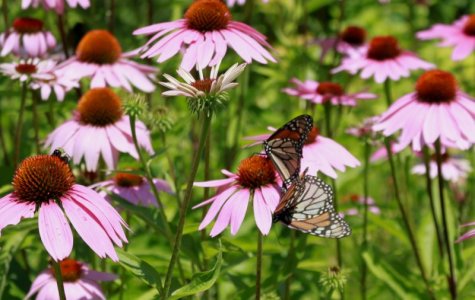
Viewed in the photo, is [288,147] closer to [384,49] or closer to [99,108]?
[99,108]

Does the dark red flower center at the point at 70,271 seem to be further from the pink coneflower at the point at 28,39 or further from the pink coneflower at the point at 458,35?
the pink coneflower at the point at 458,35

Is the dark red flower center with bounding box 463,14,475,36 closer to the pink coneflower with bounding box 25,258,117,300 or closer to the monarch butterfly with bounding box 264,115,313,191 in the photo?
the monarch butterfly with bounding box 264,115,313,191

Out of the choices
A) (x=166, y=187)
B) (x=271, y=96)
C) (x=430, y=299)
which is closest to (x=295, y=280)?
(x=430, y=299)

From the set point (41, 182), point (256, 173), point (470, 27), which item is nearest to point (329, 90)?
point (256, 173)

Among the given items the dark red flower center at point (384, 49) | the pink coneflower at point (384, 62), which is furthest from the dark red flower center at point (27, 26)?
the dark red flower center at point (384, 49)

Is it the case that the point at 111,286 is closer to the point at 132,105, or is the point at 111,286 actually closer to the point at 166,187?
the point at 166,187
